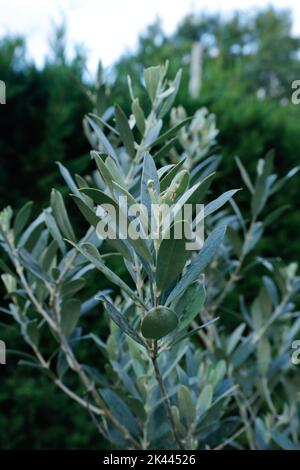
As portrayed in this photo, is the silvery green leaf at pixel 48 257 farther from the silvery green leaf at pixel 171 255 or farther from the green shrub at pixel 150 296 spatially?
the silvery green leaf at pixel 171 255

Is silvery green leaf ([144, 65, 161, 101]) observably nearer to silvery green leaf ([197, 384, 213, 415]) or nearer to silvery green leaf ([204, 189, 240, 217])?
silvery green leaf ([204, 189, 240, 217])

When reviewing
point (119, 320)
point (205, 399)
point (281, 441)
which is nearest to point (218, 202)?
point (119, 320)

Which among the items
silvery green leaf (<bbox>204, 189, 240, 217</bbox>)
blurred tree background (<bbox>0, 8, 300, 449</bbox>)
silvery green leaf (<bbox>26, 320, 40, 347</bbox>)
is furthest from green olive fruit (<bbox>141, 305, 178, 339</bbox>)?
blurred tree background (<bbox>0, 8, 300, 449</bbox>)

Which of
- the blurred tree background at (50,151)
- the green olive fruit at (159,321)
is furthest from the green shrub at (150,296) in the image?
the blurred tree background at (50,151)

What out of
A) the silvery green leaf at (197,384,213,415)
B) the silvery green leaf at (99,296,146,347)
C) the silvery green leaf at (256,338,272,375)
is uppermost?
the silvery green leaf at (99,296,146,347)

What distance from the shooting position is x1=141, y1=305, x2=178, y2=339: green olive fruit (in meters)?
0.72

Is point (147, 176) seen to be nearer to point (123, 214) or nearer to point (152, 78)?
point (123, 214)

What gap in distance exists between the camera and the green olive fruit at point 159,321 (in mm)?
723

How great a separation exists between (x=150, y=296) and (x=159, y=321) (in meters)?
0.09

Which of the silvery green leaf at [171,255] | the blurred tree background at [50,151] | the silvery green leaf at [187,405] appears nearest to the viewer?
the silvery green leaf at [171,255]

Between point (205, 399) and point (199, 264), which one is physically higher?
point (199, 264)

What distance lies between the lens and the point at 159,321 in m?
0.73
